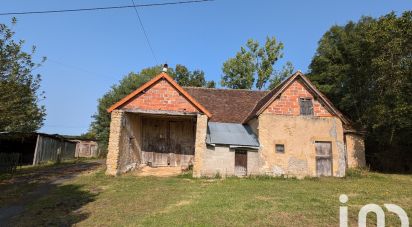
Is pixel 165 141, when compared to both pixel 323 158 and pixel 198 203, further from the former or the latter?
pixel 198 203

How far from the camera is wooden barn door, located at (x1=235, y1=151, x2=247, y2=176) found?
56.6 ft

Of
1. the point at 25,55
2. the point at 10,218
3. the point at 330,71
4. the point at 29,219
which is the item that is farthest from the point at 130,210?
the point at 330,71

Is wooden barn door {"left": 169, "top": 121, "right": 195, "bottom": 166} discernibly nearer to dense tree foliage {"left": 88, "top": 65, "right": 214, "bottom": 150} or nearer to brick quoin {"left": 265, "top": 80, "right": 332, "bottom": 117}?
brick quoin {"left": 265, "top": 80, "right": 332, "bottom": 117}

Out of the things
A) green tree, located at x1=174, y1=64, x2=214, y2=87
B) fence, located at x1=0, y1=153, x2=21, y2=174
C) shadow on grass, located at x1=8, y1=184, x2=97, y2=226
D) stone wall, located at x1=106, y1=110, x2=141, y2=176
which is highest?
green tree, located at x1=174, y1=64, x2=214, y2=87

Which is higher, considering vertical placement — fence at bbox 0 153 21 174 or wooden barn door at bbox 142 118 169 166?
wooden barn door at bbox 142 118 169 166

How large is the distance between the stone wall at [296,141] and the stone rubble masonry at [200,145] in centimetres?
352

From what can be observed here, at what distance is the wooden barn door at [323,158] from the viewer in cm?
1755

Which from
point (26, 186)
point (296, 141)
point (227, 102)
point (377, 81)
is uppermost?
point (377, 81)

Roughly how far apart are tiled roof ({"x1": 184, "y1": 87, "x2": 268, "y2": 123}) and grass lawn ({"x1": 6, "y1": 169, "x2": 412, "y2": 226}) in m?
6.89

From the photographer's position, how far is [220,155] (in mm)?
17016

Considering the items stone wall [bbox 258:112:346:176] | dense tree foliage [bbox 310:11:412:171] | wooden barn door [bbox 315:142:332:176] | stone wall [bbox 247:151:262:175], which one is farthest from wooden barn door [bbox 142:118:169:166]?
dense tree foliage [bbox 310:11:412:171]

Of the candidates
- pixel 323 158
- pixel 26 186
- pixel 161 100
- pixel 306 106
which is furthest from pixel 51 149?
pixel 323 158

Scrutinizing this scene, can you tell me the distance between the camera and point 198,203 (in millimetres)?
10062

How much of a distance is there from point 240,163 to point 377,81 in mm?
13087
